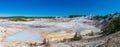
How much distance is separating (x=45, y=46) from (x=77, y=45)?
4.23 m

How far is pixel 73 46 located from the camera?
1016 inches

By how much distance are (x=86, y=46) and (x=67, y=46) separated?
2542 millimetres

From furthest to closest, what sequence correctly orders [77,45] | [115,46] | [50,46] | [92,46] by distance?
[50,46]
[77,45]
[92,46]
[115,46]

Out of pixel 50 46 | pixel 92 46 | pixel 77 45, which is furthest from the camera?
pixel 50 46

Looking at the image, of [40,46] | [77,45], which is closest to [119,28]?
[77,45]

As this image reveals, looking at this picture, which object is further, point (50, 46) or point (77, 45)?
point (50, 46)

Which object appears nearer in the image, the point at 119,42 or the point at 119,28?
the point at 119,42

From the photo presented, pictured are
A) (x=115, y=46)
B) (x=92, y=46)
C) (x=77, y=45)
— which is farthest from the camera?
(x=77, y=45)

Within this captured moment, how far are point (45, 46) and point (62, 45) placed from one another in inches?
87.1

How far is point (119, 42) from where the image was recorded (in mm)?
19219

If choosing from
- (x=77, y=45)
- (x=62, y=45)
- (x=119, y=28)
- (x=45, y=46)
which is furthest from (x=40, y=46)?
(x=119, y=28)

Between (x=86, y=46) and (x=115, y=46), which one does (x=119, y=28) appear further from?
(x=115, y=46)

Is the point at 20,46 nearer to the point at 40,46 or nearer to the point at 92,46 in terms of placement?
the point at 40,46

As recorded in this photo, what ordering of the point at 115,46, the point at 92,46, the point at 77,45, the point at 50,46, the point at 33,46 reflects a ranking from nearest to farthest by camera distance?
the point at 115,46 → the point at 92,46 → the point at 77,45 → the point at 50,46 → the point at 33,46
